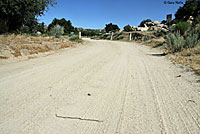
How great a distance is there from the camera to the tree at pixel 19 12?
10805mm

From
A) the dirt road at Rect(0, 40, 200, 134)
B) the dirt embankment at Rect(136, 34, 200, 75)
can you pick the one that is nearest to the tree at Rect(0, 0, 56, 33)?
the dirt road at Rect(0, 40, 200, 134)

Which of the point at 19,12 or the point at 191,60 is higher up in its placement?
the point at 19,12

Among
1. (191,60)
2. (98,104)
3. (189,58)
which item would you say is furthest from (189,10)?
(98,104)

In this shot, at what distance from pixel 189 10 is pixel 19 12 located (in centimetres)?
2958

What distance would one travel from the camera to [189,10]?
28.2m

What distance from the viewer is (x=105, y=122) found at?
209 centimetres

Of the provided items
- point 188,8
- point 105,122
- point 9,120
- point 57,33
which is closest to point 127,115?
point 105,122

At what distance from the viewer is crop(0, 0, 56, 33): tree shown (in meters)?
10.8

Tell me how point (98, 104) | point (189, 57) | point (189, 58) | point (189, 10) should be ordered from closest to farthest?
point (98, 104)
point (189, 58)
point (189, 57)
point (189, 10)

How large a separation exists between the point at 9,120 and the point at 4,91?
1228 millimetres

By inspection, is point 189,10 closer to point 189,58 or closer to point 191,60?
point 189,58

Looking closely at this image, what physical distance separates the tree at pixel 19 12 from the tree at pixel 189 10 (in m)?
26.6

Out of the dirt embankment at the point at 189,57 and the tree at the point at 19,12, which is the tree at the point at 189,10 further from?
the tree at the point at 19,12

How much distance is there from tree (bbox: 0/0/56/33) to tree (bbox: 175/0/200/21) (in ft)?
87.3
